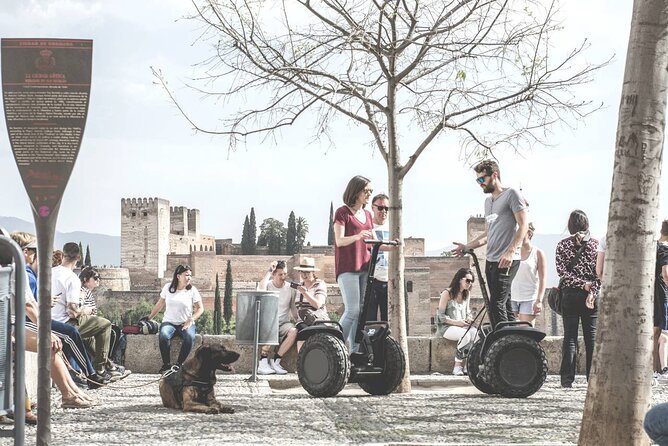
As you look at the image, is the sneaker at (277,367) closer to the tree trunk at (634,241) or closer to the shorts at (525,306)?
the shorts at (525,306)

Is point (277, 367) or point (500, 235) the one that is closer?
point (500, 235)

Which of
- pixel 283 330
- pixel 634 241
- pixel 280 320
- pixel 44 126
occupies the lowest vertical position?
pixel 283 330

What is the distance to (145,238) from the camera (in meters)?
112

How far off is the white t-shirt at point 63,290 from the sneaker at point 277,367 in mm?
2517

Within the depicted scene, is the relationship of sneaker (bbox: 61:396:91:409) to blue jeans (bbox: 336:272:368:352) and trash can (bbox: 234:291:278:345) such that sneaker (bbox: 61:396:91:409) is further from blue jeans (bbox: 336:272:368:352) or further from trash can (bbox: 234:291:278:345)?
trash can (bbox: 234:291:278:345)

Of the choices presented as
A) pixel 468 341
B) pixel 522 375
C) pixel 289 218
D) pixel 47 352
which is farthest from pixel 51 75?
pixel 289 218

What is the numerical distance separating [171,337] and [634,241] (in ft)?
22.9

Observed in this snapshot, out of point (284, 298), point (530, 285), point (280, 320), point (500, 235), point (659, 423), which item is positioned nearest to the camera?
point (659, 423)

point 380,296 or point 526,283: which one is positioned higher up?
point 526,283

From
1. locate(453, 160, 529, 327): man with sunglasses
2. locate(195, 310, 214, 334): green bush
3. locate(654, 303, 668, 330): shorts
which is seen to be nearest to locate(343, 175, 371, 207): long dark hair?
locate(453, 160, 529, 327): man with sunglasses

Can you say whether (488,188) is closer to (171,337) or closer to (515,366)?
(515,366)

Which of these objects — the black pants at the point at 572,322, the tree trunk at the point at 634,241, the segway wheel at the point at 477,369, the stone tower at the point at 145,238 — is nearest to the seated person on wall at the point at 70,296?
the segway wheel at the point at 477,369

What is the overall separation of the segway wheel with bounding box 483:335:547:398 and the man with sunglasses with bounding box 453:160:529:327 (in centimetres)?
24

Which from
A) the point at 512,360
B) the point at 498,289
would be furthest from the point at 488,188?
the point at 512,360
